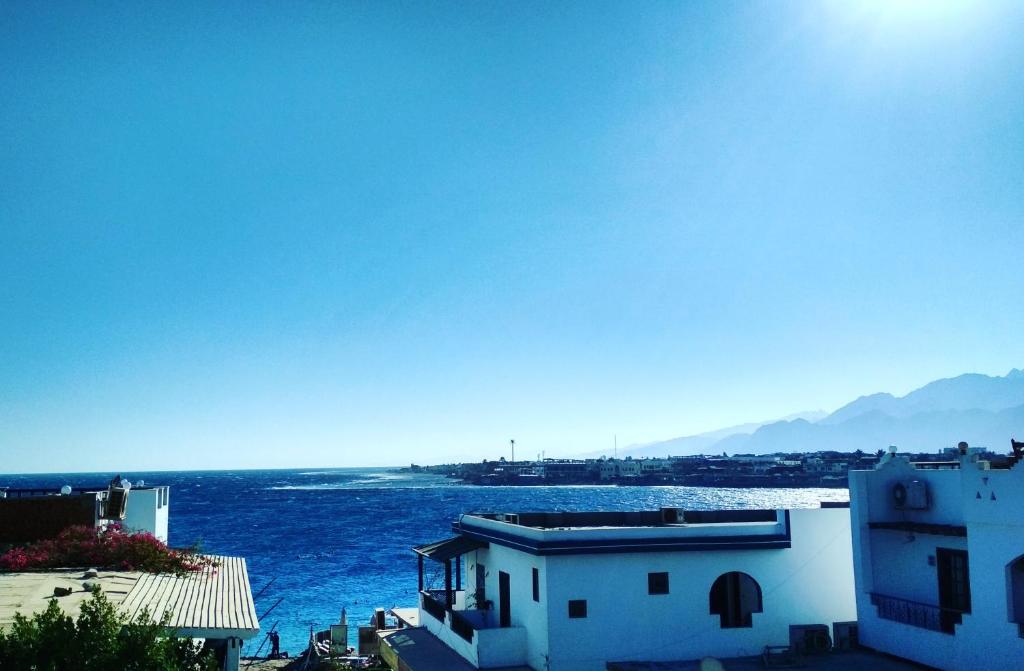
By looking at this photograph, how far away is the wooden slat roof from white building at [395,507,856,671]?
718cm

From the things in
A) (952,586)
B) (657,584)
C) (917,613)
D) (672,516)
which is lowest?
(917,613)

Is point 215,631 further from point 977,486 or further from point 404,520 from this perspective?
point 404,520

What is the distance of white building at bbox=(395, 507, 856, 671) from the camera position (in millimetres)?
21344

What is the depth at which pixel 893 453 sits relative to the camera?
74.7 feet

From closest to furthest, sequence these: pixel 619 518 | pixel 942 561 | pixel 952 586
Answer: pixel 952 586
pixel 942 561
pixel 619 518

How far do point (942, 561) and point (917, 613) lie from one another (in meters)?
1.46

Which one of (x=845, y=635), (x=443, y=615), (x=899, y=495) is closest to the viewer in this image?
(x=899, y=495)

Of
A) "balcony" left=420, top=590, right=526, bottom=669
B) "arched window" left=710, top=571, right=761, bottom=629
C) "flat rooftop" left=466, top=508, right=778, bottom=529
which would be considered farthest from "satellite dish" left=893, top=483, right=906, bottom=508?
"balcony" left=420, top=590, right=526, bottom=669

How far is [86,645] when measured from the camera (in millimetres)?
9430

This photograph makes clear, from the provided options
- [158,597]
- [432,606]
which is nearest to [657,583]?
[432,606]

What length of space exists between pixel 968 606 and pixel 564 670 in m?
10.1

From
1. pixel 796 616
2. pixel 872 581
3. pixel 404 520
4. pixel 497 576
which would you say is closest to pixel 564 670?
pixel 497 576

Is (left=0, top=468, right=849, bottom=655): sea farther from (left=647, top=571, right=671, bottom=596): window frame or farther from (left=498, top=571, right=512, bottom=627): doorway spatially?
(left=647, top=571, right=671, bottom=596): window frame

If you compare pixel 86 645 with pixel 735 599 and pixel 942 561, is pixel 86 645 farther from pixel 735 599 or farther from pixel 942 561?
pixel 942 561
